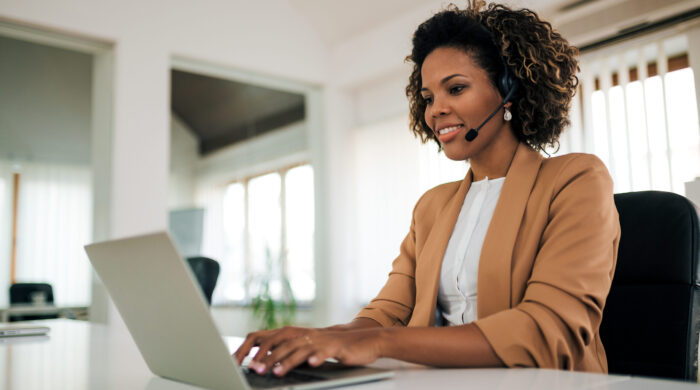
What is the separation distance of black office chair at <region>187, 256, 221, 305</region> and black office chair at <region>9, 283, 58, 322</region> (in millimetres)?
1933

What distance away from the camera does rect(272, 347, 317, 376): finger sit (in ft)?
2.46

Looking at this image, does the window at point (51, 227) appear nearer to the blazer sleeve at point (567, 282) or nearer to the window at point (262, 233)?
the window at point (262, 233)

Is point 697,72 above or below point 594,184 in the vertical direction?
above

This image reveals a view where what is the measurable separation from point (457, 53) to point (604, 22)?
2448 mm

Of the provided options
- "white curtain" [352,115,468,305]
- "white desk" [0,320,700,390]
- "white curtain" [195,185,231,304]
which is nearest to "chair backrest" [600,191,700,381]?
"white desk" [0,320,700,390]

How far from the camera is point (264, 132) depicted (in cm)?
480

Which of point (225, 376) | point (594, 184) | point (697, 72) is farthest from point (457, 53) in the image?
point (697, 72)

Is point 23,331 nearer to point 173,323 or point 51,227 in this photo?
point 173,323

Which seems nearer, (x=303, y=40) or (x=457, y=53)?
(x=457, y=53)

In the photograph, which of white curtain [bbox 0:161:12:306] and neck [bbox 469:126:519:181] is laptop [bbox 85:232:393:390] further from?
white curtain [bbox 0:161:12:306]

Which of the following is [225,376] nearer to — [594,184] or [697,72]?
[594,184]

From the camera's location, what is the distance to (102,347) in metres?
1.27

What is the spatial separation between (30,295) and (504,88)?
3152mm

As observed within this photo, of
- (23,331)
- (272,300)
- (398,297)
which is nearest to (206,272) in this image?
(23,331)
